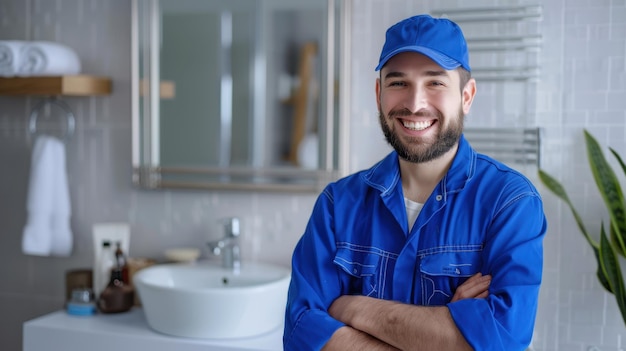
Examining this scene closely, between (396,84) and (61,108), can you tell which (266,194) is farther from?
(396,84)

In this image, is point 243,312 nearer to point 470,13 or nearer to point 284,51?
point 284,51

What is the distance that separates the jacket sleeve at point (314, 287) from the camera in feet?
5.03

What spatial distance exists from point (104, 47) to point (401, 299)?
1746mm

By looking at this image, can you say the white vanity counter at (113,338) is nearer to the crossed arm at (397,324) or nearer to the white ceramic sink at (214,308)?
the white ceramic sink at (214,308)

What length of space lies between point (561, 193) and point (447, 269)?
33.7 inches

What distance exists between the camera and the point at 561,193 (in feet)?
7.19

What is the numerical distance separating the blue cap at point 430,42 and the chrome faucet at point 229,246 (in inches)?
45.5

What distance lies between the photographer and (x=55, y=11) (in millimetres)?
2832

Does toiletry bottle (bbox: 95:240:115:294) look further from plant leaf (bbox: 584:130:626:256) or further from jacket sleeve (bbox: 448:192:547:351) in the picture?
plant leaf (bbox: 584:130:626:256)

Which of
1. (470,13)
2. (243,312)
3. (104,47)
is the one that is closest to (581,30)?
(470,13)

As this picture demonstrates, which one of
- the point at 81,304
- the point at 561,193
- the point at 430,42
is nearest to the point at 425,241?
the point at 430,42

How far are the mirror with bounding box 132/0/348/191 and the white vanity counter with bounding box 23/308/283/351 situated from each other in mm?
529

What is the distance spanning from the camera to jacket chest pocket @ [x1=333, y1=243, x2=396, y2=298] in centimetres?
156

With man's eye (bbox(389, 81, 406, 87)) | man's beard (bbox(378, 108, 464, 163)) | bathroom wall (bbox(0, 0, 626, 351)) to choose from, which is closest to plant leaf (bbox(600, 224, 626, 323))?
bathroom wall (bbox(0, 0, 626, 351))
